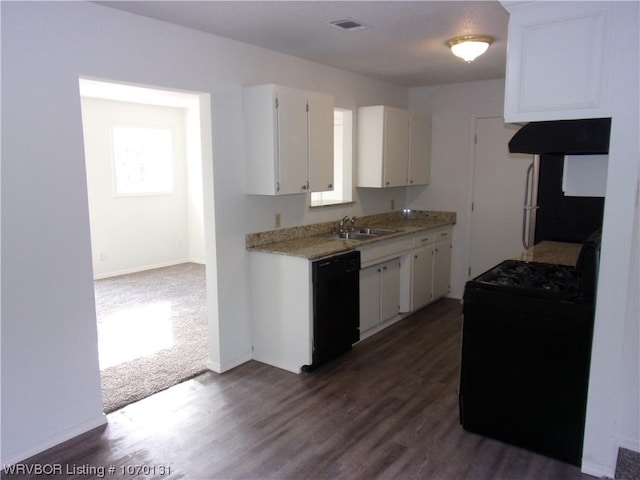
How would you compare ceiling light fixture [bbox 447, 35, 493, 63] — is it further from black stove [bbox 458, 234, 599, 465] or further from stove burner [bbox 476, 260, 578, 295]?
black stove [bbox 458, 234, 599, 465]

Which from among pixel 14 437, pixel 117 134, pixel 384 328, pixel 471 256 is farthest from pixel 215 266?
pixel 117 134

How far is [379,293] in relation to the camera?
4.38 meters

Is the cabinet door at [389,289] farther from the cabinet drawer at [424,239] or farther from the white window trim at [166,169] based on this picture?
the white window trim at [166,169]

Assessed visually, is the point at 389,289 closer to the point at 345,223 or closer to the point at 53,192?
the point at 345,223

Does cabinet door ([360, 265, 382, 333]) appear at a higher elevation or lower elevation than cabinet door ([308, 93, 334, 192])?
lower

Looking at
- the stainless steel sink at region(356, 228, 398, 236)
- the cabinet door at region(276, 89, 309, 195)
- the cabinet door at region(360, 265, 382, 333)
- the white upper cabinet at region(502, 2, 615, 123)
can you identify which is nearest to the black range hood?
the white upper cabinet at region(502, 2, 615, 123)

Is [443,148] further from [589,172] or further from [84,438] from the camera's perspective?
[84,438]

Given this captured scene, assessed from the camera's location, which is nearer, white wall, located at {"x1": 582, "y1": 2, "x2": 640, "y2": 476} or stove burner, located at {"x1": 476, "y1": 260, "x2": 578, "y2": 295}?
white wall, located at {"x1": 582, "y1": 2, "x2": 640, "y2": 476}

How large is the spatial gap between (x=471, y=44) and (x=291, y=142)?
4.83 feet

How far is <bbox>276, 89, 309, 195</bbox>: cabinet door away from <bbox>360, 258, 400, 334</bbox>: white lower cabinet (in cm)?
100

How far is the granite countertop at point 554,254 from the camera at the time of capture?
3383mm

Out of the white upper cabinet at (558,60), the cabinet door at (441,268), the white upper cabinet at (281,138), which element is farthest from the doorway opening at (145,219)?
the white upper cabinet at (558,60)

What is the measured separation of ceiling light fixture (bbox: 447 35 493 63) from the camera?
11.0ft

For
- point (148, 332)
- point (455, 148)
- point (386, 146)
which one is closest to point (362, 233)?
point (386, 146)
